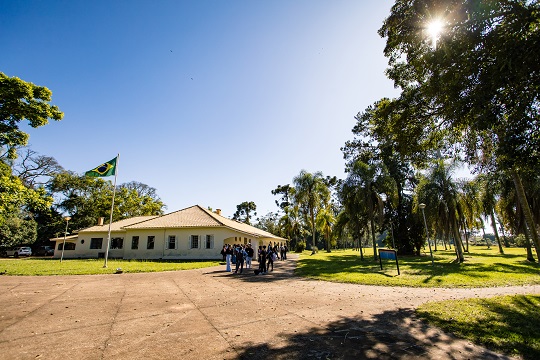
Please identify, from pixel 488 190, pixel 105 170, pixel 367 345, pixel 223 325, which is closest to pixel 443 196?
pixel 488 190

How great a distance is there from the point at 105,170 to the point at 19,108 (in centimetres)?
735

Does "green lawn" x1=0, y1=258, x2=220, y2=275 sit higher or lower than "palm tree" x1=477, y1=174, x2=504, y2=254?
lower

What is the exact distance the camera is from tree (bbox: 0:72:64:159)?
61.8 ft

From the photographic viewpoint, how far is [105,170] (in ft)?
66.8

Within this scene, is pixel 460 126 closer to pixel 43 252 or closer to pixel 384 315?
pixel 384 315

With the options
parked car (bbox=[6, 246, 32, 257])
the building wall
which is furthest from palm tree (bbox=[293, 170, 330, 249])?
parked car (bbox=[6, 246, 32, 257])

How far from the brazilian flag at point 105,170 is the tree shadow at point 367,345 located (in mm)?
19959

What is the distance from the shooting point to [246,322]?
6320 millimetres

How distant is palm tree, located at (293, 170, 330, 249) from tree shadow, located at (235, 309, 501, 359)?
121 feet

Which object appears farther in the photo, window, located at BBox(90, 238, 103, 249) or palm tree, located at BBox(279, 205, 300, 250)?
palm tree, located at BBox(279, 205, 300, 250)

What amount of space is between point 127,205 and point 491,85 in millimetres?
52142

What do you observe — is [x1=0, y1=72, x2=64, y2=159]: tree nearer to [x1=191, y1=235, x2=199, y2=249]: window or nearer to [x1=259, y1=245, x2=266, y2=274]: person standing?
[x1=191, y1=235, x2=199, y2=249]: window

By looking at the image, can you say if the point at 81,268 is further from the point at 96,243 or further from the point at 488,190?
the point at 488,190

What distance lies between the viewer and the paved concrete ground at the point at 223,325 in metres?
4.57
